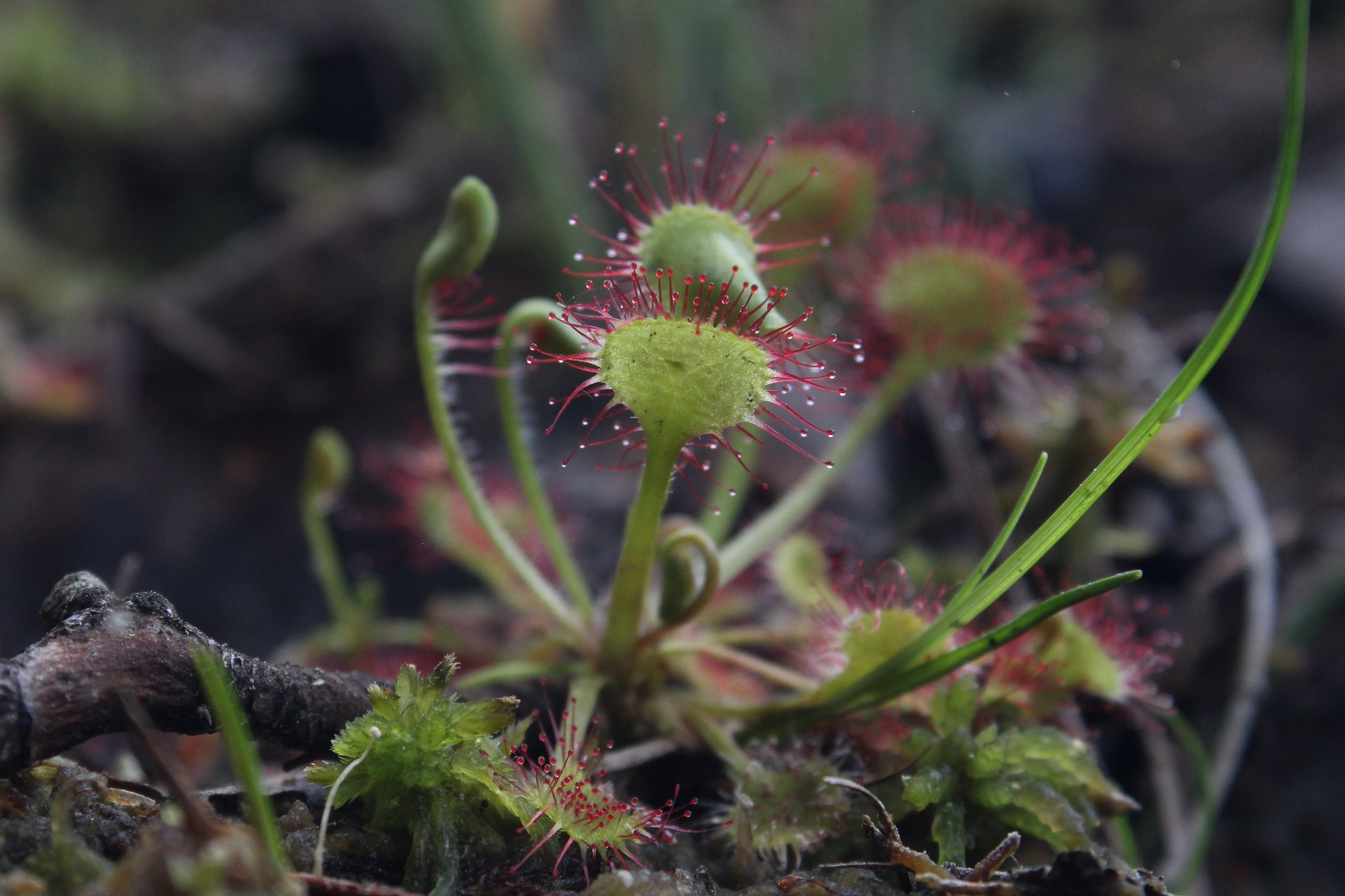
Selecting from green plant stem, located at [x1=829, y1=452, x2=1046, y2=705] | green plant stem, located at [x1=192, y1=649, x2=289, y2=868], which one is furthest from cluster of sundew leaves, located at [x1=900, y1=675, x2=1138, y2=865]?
green plant stem, located at [x1=192, y1=649, x2=289, y2=868]

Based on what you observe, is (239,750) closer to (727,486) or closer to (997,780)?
(997,780)

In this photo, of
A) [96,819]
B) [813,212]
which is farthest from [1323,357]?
[96,819]

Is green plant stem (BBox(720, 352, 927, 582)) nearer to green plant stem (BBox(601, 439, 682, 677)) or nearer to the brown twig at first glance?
green plant stem (BBox(601, 439, 682, 677))

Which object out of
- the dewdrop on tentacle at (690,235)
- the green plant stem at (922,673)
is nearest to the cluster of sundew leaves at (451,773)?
the green plant stem at (922,673)

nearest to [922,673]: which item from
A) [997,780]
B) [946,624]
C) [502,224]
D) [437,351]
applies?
[946,624]

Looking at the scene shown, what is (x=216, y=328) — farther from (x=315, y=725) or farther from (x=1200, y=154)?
(x=1200, y=154)

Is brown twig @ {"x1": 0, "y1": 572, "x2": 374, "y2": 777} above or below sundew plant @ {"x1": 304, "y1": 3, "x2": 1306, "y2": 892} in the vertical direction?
below

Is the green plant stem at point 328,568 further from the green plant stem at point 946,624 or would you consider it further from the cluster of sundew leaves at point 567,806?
the green plant stem at point 946,624

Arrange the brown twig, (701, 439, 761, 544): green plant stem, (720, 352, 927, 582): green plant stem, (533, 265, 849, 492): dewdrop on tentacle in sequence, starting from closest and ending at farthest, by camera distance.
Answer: the brown twig
(533, 265, 849, 492): dewdrop on tentacle
(720, 352, 927, 582): green plant stem
(701, 439, 761, 544): green plant stem
